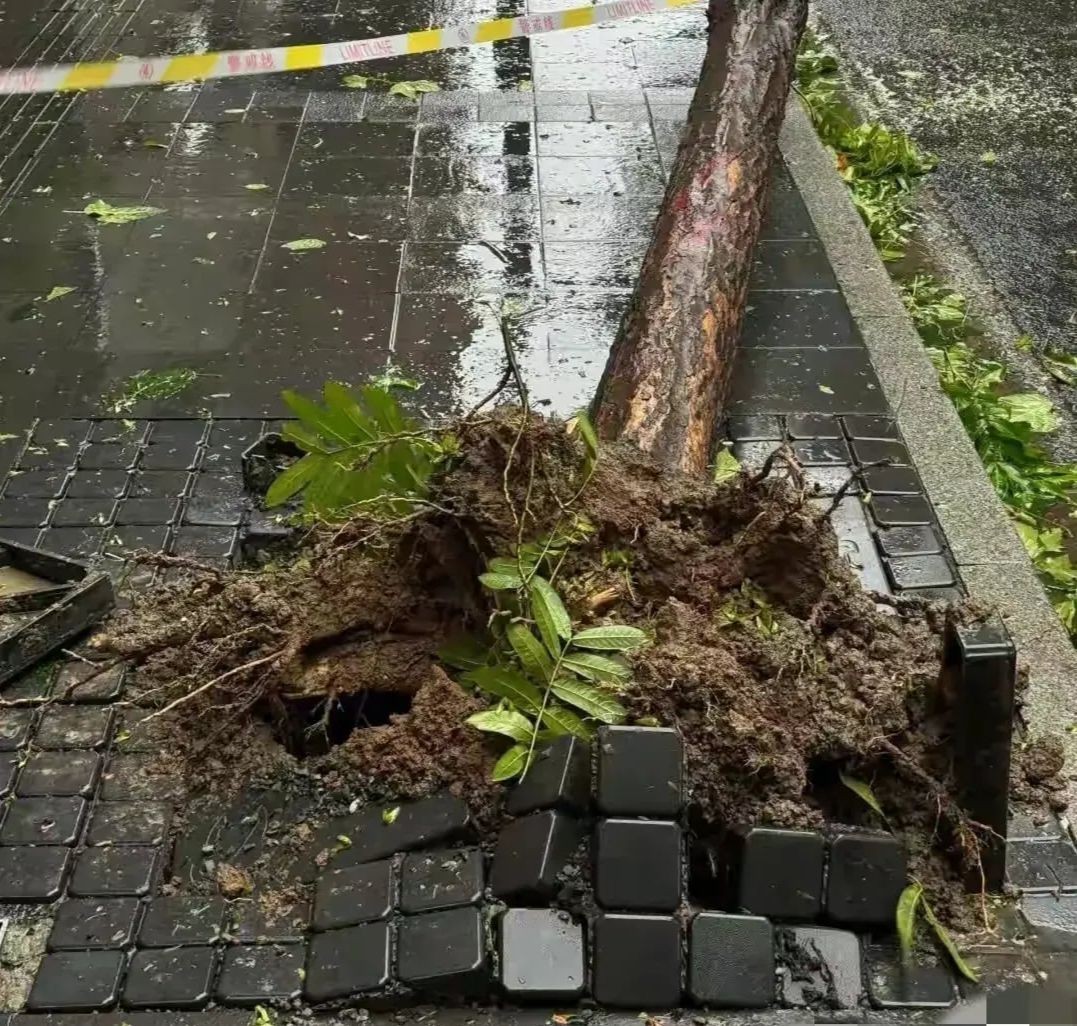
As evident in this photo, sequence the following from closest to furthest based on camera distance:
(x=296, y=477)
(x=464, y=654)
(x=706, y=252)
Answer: (x=464, y=654), (x=296, y=477), (x=706, y=252)

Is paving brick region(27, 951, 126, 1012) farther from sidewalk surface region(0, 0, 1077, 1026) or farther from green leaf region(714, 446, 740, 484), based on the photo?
green leaf region(714, 446, 740, 484)

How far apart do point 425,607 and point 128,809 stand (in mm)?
818

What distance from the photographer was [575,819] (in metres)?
2.42

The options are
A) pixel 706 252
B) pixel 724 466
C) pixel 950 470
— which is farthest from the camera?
pixel 706 252

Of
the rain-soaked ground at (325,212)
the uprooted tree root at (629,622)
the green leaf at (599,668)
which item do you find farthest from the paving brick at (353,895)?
the rain-soaked ground at (325,212)

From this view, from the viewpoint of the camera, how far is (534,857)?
7.82ft

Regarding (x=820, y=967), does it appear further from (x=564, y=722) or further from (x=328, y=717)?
(x=328, y=717)

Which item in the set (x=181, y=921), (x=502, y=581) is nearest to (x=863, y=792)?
(x=502, y=581)

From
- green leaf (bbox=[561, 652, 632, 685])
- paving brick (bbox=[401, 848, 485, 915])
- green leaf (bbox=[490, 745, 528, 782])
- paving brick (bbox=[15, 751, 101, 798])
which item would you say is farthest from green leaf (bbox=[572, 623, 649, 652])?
paving brick (bbox=[15, 751, 101, 798])

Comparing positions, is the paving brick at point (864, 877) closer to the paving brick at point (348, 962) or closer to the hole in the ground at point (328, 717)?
the paving brick at point (348, 962)

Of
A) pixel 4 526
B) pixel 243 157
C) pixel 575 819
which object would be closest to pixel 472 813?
pixel 575 819

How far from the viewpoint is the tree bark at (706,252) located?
3.57 m

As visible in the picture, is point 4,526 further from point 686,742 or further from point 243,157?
point 243,157

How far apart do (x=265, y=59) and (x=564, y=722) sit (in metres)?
5.84
